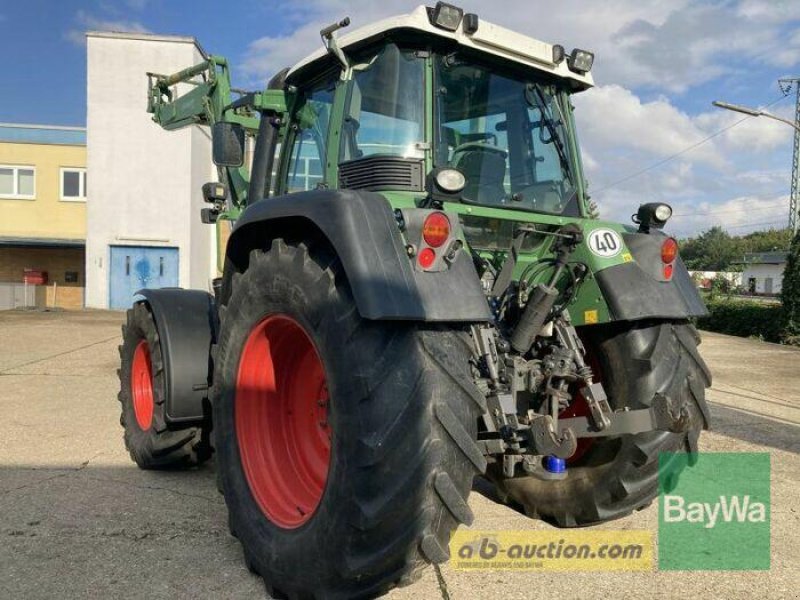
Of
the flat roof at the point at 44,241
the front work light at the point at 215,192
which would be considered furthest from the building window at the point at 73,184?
the front work light at the point at 215,192

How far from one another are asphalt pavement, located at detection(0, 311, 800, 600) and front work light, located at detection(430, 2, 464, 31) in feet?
8.27

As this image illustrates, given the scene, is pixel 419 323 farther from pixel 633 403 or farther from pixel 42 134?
pixel 42 134

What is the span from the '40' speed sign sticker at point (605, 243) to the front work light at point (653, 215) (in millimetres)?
413

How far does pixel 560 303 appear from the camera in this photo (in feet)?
10.8

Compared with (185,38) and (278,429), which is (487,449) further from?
(185,38)

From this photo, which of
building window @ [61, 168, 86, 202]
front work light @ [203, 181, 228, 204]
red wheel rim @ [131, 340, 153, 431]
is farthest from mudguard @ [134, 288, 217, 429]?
building window @ [61, 168, 86, 202]

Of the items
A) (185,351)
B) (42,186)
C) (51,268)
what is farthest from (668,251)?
(51,268)

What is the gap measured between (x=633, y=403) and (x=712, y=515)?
3.94 feet

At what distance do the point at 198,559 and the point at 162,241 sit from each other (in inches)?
771

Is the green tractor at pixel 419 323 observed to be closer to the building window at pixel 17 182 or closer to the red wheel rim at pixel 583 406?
the red wheel rim at pixel 583 406

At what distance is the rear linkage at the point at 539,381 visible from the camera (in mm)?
2709

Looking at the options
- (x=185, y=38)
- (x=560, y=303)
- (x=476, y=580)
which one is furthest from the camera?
(x=185, y=38)

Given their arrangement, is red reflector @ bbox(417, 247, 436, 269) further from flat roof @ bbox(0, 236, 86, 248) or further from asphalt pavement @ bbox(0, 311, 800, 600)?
flat roof @ bbox(0, 236, 86, 248)

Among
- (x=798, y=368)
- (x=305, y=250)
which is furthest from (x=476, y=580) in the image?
(x=798, y=368)
